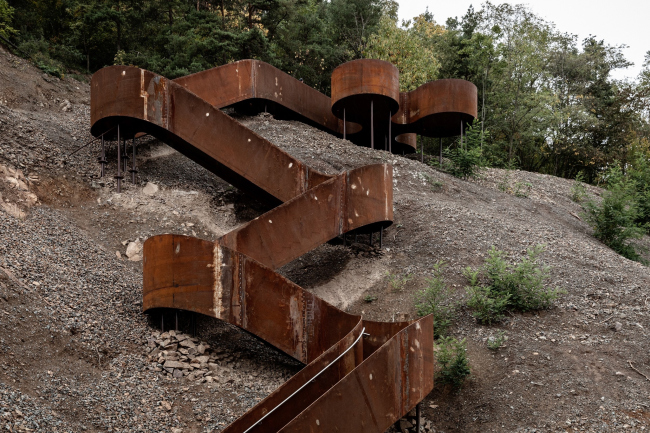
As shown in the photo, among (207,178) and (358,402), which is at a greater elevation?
(207,178)

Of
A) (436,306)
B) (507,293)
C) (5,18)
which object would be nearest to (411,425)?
(436,306)

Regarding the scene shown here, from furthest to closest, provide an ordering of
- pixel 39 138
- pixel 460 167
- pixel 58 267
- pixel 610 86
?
1. pixel 610 86
2. pixel 460 167
3. pixel 39 138
4. pixel 58 267

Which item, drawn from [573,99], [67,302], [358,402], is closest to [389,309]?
[358,402]

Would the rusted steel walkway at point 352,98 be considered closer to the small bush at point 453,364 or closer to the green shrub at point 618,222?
the green shrub at point 618,222

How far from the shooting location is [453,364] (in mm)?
7953

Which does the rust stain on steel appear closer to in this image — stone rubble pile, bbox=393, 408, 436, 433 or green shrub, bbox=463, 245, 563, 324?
green shrub, bbox=463, 245, 563, 324

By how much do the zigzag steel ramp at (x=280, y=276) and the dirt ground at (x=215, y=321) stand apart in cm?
84

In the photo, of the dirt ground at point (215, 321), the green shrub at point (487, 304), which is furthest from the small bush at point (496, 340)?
the green shrub at point (487, 304)

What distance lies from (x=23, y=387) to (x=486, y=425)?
5.71 meters

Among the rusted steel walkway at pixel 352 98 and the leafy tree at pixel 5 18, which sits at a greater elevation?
the leafy tree at pixel 5 18

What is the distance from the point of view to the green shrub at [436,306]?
913cm

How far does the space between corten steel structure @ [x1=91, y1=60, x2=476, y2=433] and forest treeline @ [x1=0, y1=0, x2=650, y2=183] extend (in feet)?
37.8

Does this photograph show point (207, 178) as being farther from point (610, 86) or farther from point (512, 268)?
point (610, 86)

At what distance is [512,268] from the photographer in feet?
34.4
